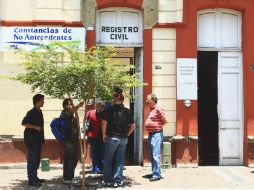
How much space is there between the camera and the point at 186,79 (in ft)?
40.6

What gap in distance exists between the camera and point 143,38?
12.4m

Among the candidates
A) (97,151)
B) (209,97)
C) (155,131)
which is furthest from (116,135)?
(209,97)

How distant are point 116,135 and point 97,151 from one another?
63.3 inches

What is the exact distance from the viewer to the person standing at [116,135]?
31.2 feet

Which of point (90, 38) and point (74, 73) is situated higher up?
point (90, 38)

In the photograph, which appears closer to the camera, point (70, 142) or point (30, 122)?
point (30, 122)

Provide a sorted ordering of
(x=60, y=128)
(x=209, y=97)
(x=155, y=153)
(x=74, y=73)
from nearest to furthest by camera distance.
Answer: (x=74, y=73)
(x=60, y=128)
(x=155, y=153)
(x=209, y=97)

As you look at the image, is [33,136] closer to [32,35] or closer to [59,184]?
[59,184]

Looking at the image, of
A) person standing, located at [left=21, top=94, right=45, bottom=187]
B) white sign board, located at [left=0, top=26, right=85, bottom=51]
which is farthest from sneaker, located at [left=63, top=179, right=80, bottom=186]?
white sign board, located at [left=0, top=26, right=85, bottom=51]

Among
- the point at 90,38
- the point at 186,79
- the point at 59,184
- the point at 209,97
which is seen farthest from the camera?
the point at 209,97

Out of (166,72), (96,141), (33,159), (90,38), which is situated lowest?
(33,159)

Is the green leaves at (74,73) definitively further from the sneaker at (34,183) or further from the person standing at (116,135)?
the sneaker at (34,183)

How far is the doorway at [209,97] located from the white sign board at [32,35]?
3.48m

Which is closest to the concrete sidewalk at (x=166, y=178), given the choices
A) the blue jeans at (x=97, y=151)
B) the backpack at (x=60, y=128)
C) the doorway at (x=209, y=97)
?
the blue jeans at (x=97, y=151)
